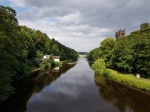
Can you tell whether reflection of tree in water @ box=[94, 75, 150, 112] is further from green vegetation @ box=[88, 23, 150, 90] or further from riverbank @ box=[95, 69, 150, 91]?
green vegetation @ box=[88, 23, 150, 90]

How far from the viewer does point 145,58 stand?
35.8 meters

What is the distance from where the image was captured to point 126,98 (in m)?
27.0

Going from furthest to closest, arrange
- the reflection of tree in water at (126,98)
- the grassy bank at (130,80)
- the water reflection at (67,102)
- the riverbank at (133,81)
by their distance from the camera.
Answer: the grassy bank at (130,80)
the riverbank at (133,81)
the reflection of tree in water at (126,98)
the water reflection at (67,102)

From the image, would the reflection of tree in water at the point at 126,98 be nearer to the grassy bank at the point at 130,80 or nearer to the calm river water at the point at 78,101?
the calm river water at the point at 78,101

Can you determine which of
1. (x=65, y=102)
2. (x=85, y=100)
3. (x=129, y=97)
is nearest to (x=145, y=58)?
(x=129, y=97)

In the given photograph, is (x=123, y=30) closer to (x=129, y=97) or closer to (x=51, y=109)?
(x=129, y=97)

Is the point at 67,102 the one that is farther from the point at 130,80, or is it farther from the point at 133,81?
the point at 130,80

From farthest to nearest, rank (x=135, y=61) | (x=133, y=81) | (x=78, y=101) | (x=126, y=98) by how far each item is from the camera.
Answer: (x=135, y=61) → (x=133, y=81) → (x=126, y=98) → (x=78, y=101)

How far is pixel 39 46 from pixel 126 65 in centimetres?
5455

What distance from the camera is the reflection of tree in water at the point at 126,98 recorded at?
895 inches

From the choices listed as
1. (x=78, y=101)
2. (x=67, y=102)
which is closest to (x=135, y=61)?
(x=78, y=101)

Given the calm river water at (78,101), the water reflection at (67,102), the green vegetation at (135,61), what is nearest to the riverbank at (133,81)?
the green vegetation at (135,61)

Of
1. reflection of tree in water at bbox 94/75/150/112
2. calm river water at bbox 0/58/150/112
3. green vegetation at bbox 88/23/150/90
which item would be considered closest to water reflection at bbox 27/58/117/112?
calm river water at bbox 0/58/150/112

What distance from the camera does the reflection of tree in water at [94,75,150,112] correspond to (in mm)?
22733
